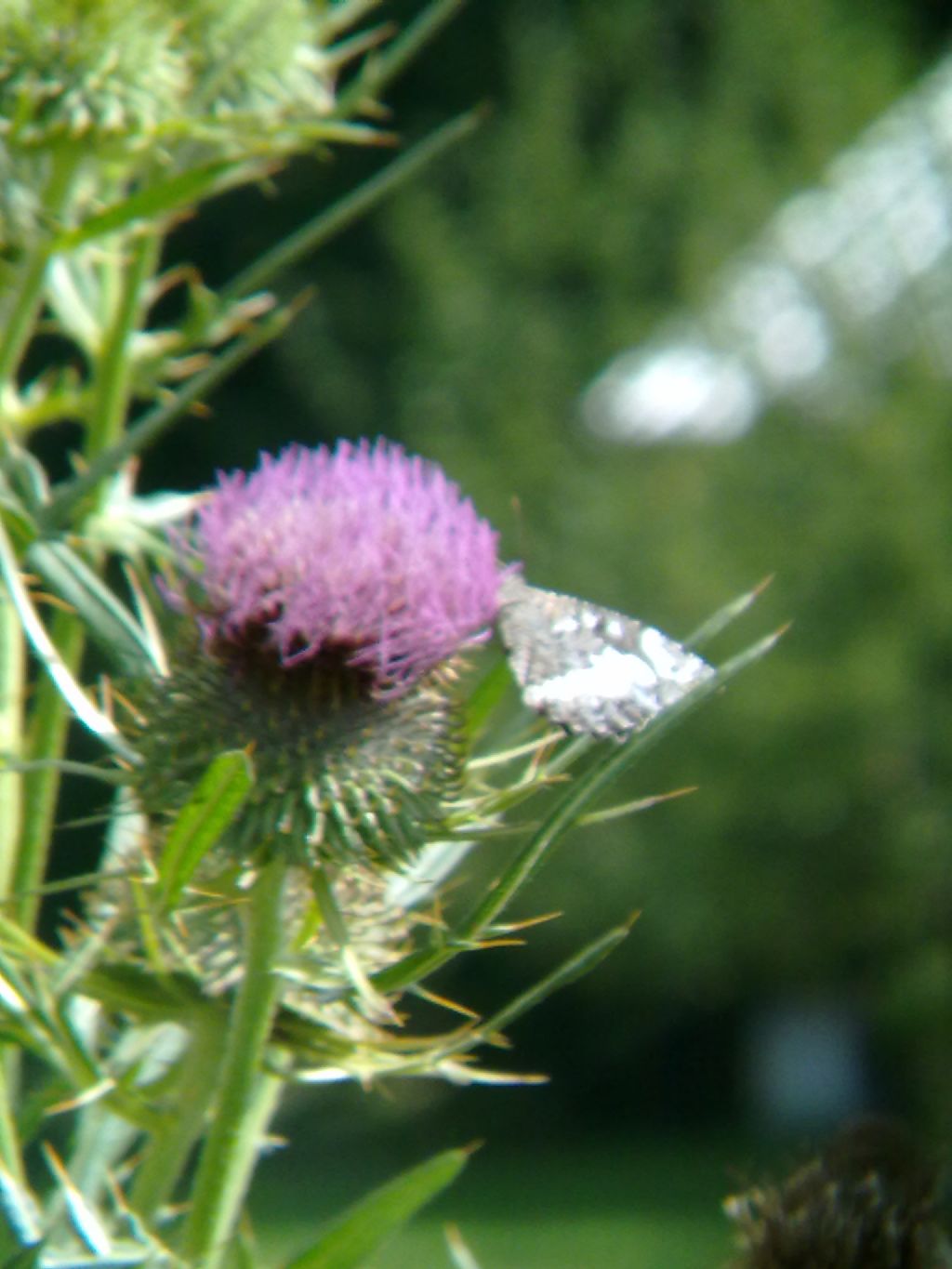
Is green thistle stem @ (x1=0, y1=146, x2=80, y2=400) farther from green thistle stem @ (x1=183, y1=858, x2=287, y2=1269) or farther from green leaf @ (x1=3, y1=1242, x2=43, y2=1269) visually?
green leaf @ (x1=3, y1=1242, x2=43, y2=1269)

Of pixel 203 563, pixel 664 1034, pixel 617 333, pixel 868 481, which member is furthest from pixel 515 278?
pixel 203 563

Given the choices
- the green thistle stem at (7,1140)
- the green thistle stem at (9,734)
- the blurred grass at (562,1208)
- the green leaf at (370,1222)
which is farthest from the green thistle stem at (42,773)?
the blurred grass at (562,1208)

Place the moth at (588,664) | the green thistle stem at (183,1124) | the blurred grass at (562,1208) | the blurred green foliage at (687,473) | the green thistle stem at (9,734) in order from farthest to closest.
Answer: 1. the blurred green foliage at (687,473)
2. the blurred grass at (562,1208)
3. the green thistle stem at (9,734)
4. the green thistle stem at (183,1124)
5. the moth at (588,664)

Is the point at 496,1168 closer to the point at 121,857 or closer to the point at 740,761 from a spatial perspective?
the point at 740,761

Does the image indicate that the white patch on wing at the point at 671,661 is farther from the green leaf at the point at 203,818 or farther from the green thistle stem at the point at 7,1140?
the green thistle stem at the point at 7,1140

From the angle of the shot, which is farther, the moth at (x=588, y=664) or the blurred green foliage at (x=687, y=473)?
the blurred green foliage at (x=687, y=473)

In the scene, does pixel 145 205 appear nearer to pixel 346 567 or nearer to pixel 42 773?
pixel 346 567
